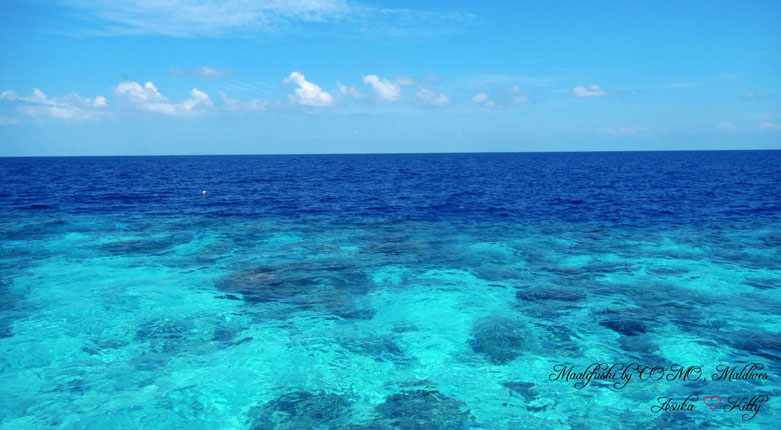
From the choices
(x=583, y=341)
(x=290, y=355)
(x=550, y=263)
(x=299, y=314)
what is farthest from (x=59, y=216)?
(x=583, y=341)

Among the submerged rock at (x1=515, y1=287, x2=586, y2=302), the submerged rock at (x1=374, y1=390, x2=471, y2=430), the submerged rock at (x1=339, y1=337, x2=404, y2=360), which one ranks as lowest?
the submerged rock at (x1=374, y1=390, x2=471, y2=430)

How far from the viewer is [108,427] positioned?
34.4 ft

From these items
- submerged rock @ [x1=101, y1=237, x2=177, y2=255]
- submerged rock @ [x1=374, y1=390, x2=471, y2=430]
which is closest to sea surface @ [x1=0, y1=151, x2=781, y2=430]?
submerged rock @ [x1=374, y1=390, x2=471, y2=430]

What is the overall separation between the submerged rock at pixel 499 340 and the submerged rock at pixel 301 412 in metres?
5.25

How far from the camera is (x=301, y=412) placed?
36.6 ft

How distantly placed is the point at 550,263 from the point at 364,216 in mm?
20836

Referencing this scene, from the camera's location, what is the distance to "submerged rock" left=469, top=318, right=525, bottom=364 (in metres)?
14.1

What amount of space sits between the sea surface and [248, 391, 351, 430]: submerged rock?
54 mm

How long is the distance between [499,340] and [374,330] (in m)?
4.53

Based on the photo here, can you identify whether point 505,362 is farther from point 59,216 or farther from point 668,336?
point 59,216

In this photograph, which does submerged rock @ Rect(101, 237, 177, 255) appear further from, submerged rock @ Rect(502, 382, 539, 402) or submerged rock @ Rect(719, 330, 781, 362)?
submerged rock @ Rect(719, 330, 781, 362)

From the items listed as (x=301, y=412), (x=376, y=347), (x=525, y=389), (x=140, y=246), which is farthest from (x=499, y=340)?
(x=140, y=246)

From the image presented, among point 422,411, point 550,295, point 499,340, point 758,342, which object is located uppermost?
point 550,295

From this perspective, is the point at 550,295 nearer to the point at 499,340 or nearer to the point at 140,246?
the point at 499,340
